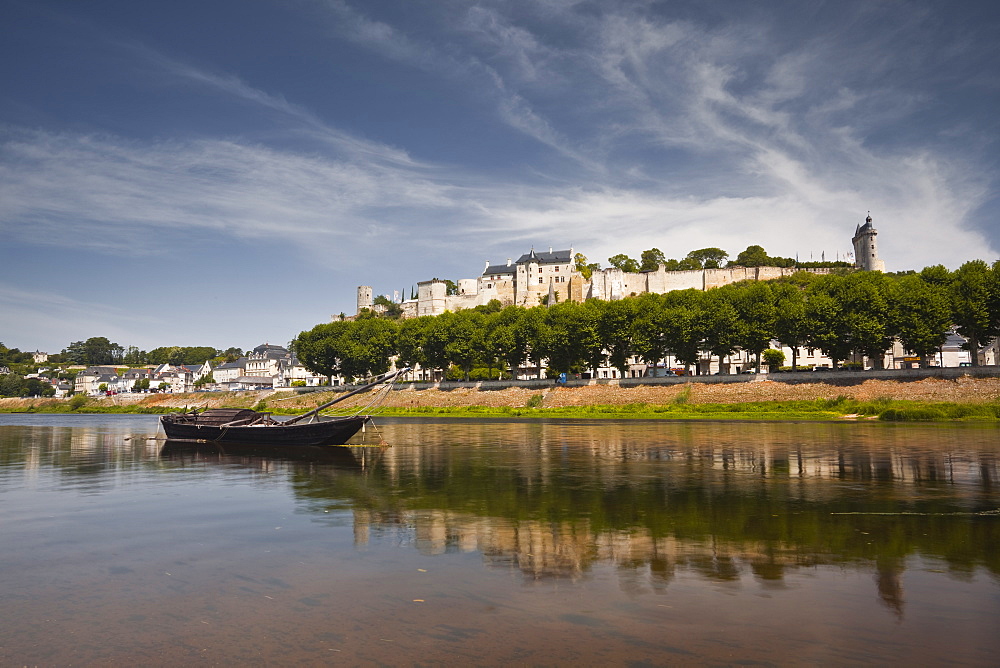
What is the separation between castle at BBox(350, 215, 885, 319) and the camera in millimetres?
136250

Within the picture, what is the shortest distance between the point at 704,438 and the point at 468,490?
22941 millimetres

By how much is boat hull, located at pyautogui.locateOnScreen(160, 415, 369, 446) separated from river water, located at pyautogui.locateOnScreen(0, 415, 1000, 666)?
38.4 ft

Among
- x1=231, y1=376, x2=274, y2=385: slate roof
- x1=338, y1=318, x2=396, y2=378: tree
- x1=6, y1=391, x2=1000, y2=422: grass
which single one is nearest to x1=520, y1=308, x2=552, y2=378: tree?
x1=6, y1=391, x2=1000, y2=422: grass

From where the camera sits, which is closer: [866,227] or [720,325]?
[720,325]

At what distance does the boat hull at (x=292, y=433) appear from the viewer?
37406 mm

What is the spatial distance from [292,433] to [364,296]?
153927 millimetres

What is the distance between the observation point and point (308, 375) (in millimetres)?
184875

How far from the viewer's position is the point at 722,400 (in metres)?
70.5

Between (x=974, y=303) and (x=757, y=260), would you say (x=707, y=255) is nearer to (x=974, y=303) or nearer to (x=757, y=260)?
(x=757, y=260)

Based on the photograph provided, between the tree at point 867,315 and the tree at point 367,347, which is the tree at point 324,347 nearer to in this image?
the tree at point 367,347

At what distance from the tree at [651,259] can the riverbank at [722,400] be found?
8184 centimetres

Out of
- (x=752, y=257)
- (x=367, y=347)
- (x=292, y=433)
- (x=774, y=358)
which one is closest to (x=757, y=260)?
(x=752, y=257)

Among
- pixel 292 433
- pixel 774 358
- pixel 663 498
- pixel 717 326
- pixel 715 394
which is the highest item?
pixel 717 326

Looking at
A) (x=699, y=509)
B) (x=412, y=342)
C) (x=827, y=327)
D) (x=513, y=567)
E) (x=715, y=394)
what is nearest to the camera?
(x=513, y=567)
